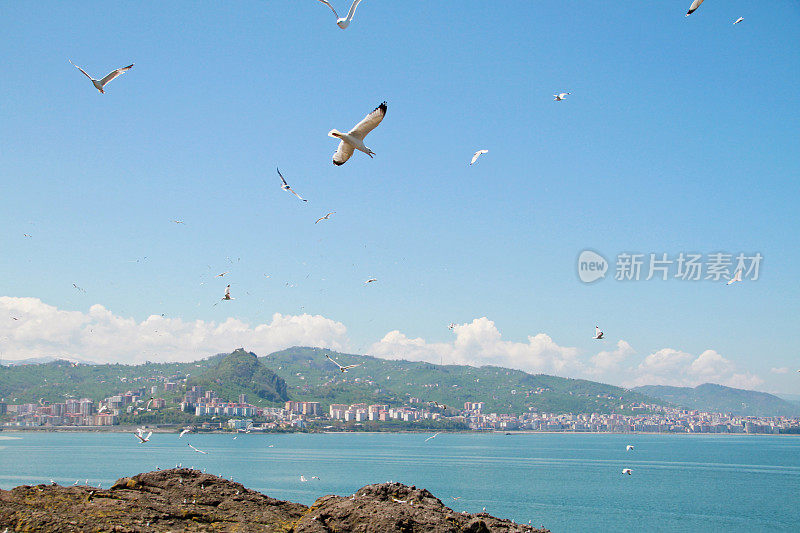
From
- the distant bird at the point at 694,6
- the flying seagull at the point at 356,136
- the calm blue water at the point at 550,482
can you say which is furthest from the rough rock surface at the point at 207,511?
the calm blue water at the point at 550,482

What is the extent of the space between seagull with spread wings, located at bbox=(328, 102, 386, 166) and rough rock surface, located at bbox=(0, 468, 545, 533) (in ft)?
23.8

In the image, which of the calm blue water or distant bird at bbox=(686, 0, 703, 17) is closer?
distant bird at bbox=(686, 0, 703, 17)

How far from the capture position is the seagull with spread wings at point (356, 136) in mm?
12023

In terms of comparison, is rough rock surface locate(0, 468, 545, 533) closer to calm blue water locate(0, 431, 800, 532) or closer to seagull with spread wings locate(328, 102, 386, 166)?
seagull with spread wings locate(328, 102, 386, 166)

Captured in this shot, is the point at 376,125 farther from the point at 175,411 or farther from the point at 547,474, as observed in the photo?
the point at 175,411

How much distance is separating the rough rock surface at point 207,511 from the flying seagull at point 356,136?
7.25 meters

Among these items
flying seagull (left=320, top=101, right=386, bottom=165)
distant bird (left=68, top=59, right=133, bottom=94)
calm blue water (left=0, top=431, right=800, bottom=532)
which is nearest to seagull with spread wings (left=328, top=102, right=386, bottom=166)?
flying seagull (left=320, top=101, right=386, bottom=165)

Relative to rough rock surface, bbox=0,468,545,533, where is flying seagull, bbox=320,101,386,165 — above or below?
above

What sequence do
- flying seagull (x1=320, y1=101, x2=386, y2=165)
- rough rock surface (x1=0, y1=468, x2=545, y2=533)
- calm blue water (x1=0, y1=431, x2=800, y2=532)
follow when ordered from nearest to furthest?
rough rock surface (x1=0, y1=468, x2=545, y2=533) < flying seagull (x1=320, y1=101, x2=386, y2=165) < calm blue water (x1=0, y1=431, x2=800, y2=532)

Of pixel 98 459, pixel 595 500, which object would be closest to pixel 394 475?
pixel 595 500

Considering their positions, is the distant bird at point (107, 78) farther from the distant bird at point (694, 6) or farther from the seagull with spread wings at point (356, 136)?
the distant bird at point (694, 6)

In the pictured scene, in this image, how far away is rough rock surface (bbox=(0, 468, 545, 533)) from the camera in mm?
11680

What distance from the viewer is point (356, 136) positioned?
40.2ft

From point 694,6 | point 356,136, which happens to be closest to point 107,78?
point 356,136
